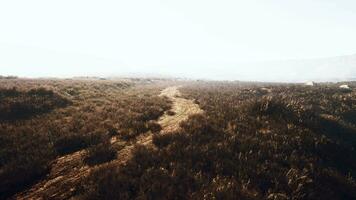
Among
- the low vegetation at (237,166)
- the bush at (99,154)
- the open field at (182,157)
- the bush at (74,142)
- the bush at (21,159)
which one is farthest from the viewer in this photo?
the bush at (74,142)

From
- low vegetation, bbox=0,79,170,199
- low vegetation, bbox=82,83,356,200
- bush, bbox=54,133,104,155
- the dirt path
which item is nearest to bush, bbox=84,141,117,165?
low vegetation, bbox=0,79,170,199

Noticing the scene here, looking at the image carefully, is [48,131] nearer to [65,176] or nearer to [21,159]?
[21,159]

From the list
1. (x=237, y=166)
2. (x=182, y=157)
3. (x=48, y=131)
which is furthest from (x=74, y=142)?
(x=237, y=166)

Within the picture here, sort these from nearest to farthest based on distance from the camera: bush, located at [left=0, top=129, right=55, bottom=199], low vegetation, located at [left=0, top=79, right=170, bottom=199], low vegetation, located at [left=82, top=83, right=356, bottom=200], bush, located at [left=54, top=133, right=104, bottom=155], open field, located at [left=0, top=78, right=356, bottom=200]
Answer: low vegetation, located at [left=82, top=83, right=356, bottom=200], open field, located at [left=0, top=78, right=356, bottom=200], bush, located at [left=0, top=129, right=55, bottom=199], low vegetation, located at [left=0, top=79, right=170, bottom=199], bush, located at [left=54, top=133, right=104, bottom=155]

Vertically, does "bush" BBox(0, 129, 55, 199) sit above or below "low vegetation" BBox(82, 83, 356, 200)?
below

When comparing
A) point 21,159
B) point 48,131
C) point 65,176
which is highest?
point 48,131

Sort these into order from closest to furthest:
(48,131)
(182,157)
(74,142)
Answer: (182,157) < (74,142) < (48,131)

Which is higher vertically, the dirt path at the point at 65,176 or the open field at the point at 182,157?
the open field at the point at 182,157

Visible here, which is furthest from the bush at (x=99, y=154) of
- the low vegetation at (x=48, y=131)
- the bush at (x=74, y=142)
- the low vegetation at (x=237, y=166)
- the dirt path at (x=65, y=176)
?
the bush at (x=74, y=142)

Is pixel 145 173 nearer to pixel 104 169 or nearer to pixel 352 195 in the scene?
pixel 104 169

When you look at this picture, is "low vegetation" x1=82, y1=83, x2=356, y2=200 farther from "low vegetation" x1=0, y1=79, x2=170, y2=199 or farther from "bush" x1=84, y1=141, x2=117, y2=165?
"low vegetation" x1=0, y1=79, x2=170, y2=199

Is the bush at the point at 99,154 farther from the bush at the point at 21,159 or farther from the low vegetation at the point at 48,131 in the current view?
the bush at the point at 21,159

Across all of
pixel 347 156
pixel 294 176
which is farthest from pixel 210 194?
pixel 347 156
